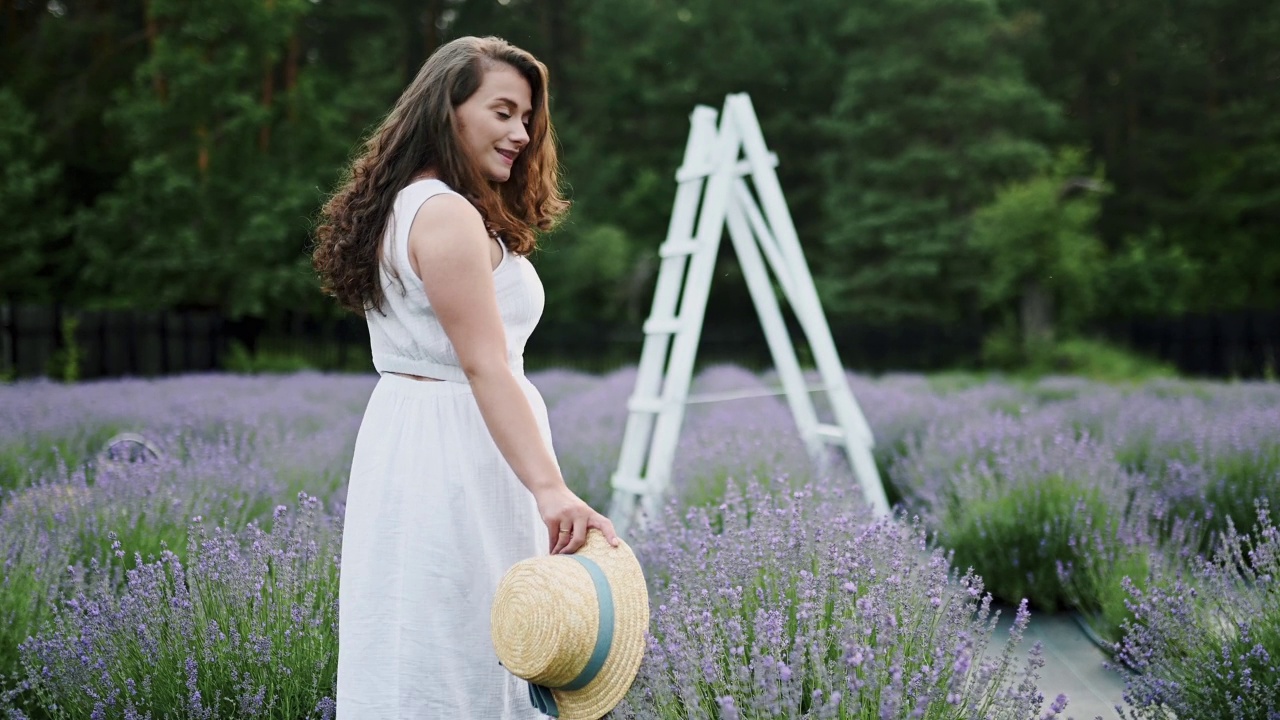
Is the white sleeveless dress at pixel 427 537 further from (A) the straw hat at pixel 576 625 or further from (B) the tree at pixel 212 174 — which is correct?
(B) the tree at pixel 212 174

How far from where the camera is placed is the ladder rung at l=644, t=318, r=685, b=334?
463 cm

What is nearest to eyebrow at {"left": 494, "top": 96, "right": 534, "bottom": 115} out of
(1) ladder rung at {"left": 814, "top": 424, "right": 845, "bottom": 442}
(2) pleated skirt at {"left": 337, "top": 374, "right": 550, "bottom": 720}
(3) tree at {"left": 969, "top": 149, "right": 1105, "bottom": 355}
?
(2) pleated skirt at {"left": 337, "top": 374, "right": 550, "bottom": 720}

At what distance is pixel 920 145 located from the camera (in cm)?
2167

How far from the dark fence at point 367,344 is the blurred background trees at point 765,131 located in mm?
817

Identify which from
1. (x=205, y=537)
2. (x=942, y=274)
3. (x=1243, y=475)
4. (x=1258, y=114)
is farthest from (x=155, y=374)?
(x=1258, y=114)

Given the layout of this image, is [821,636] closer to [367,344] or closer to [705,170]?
[705,170]

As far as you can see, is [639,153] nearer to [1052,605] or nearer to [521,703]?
[1052,605]

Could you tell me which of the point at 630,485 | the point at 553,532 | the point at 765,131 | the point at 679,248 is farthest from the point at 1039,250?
the point at 553,532

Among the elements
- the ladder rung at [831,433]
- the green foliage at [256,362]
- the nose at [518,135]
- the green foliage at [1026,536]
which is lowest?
the green foliage at [256,362]

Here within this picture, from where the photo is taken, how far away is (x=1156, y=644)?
8.02 ft

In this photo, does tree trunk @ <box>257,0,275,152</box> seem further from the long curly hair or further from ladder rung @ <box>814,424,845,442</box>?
the long curly hair

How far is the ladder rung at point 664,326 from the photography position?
15.2ft

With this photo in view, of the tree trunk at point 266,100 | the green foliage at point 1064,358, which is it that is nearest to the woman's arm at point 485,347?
the green foliage at point 1064,358

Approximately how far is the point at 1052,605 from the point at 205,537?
9.93 feet
